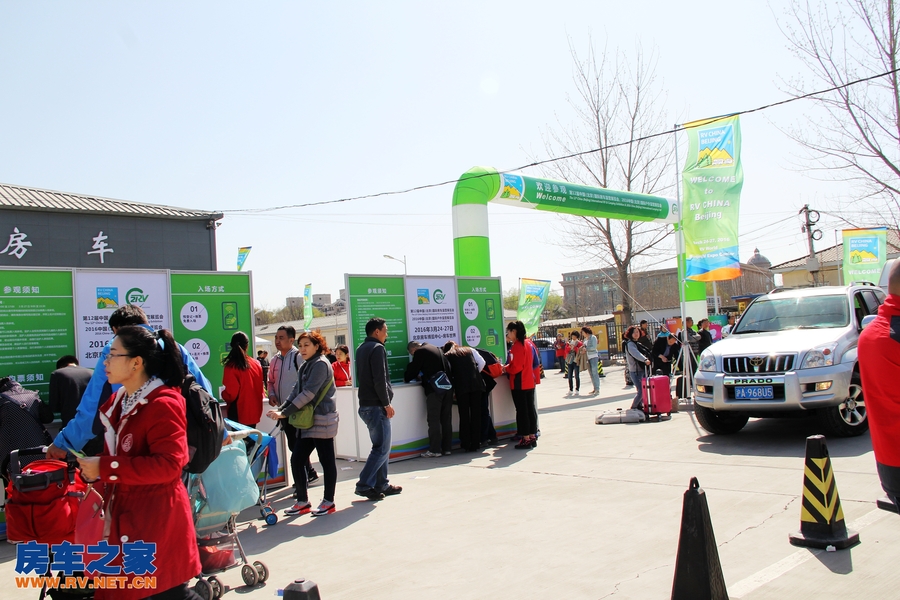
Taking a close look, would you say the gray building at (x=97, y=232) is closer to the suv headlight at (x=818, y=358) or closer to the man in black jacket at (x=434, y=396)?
the man in black jacket at (x=434, y=396)

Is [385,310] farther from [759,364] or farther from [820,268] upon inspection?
[820,268]

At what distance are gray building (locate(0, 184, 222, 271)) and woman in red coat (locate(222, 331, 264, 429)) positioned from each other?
13.1 m

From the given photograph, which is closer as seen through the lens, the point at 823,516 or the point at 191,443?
the point at 191,443

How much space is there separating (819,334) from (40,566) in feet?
29.2

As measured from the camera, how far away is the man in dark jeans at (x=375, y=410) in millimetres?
7227

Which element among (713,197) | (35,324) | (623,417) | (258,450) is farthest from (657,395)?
(35,324)

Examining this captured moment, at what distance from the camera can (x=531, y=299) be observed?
22.2 meters

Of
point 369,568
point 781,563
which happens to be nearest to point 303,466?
point 369,568

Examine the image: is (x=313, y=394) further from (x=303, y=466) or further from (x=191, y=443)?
(x=191, y=443)

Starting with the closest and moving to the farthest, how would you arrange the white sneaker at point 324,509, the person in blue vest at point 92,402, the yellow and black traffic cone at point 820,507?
the person in blue vest at point 92,402, the yellow and black traffic cone at point 820,507, the white sneaker at point 324,509

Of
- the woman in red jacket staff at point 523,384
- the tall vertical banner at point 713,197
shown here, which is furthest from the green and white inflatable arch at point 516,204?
the woman in red jacket staff at point 523,384

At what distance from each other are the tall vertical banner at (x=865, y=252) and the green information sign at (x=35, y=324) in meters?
19.3

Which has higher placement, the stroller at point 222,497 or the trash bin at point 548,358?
the stroller at point 222,497

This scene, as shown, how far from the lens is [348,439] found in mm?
10125
